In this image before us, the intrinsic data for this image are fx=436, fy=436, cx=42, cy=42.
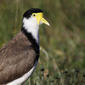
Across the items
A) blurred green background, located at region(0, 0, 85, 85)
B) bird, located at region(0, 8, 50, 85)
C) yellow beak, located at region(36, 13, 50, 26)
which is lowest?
blurred green background, located at region(0, 0, 85, 85)

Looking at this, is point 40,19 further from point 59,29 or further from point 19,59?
point 59,29

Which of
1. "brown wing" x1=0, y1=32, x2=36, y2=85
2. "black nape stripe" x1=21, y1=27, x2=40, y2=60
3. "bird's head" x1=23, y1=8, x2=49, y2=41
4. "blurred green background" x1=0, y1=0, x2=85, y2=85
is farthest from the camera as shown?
"blurred green background" x1=0, y1=0, x2=85, y2=85

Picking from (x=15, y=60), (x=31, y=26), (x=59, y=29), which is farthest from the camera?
(x=59, y=29)

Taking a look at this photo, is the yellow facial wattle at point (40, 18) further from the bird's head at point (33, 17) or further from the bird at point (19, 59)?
the bird at point (19, 59)

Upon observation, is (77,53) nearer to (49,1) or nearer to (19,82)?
(49,1)

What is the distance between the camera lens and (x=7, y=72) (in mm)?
6551

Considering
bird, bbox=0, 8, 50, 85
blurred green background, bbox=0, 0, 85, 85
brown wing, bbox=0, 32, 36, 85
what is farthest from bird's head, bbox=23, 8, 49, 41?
blurred green background, bbox=0, 0, 85, 85

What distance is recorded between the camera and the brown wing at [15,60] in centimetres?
654

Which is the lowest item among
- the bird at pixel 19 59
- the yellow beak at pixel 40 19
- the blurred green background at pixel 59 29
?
the blurred green background at pixel 59 29

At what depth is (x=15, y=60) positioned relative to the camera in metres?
6.62

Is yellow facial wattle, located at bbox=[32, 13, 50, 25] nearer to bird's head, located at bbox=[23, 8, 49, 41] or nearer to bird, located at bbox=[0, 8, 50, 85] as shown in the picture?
bird's head, located at bbox=[23, 8, 49, 41]

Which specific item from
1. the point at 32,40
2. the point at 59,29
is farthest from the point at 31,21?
the point at 59,29

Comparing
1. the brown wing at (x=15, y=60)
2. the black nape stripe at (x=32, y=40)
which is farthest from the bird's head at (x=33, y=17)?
the brown wing at (x=15, y=60)

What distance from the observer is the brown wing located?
654cm
